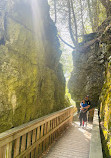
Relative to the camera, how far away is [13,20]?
12.8 feet

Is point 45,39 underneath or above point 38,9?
underneath

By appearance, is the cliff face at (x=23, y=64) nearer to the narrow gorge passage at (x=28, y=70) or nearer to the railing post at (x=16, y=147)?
the narrow gorge passage at (x=28, y=70)

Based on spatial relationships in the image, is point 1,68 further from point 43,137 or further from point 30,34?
point 43,137

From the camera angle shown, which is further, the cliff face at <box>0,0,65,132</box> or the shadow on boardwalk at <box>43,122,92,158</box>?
the shadow on boardwalk at <box>43,122,92,158</box>

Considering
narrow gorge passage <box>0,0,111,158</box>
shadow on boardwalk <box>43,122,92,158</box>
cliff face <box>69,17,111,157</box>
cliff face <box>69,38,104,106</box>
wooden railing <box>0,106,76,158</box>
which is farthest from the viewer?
cliff face <box>69,38,104,106</box>

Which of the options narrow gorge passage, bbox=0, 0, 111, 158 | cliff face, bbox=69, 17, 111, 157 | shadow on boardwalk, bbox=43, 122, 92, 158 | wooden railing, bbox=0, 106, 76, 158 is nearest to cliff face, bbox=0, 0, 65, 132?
narrow gorge passage, bbox=0, 0, 111, 158

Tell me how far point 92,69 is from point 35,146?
7901 mm

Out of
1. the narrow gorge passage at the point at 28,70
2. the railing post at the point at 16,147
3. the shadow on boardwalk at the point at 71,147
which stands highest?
the narrow gorge passage at the point at 28,70

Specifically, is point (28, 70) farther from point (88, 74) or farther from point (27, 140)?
point (88, 74)

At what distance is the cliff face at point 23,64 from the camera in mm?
3361

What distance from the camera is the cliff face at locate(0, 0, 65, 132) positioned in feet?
11.0

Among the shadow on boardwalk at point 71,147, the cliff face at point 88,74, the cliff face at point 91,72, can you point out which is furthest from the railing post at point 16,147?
the cliff face at point 88,74

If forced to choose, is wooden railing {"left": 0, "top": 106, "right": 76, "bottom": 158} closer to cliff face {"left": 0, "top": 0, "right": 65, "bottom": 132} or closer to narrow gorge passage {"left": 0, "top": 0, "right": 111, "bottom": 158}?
narrow gorge passage {"left": 0, "top": 0, "right": 111, "bottom": 158}

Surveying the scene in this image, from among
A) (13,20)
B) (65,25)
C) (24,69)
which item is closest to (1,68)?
(24,69)
